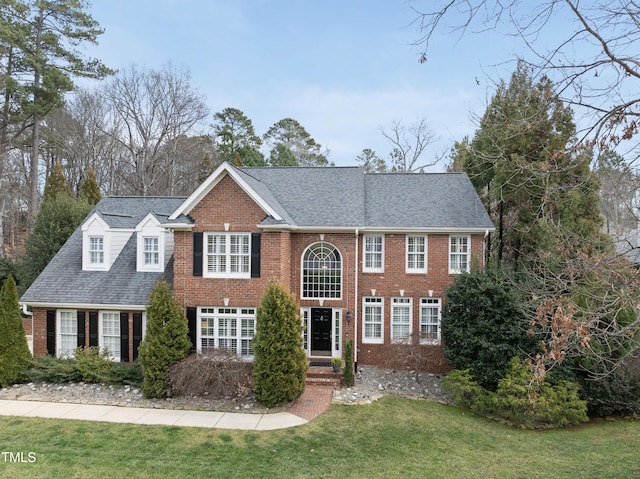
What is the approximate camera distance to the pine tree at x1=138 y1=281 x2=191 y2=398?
41.6 ft

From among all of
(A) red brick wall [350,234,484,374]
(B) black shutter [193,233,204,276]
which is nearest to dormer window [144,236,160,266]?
(B) black shutter [193,233,204,276]

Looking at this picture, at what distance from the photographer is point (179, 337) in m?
13.1

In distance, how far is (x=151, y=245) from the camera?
1605 cm

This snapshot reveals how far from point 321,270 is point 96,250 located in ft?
30.2

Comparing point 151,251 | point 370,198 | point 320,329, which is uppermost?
point 370,198

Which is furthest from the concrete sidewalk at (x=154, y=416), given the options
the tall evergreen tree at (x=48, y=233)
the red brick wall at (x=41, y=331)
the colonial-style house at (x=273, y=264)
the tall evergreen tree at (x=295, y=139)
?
the tall evergreen tree at (x=295, y=139)

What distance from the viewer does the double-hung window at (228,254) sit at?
14078 millimetres

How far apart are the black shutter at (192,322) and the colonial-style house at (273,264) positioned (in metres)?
0.04

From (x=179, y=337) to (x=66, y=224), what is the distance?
13523 millimetres

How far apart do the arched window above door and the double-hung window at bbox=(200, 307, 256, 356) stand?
293 centimetres

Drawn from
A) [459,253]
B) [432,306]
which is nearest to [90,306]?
[432,306]

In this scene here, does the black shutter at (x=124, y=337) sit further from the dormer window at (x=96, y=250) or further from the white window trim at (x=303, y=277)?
the white window trim at (x=303, y=277)

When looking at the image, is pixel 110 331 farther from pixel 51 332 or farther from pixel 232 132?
pixel 232 132

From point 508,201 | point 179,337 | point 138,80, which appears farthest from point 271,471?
point 138,80
